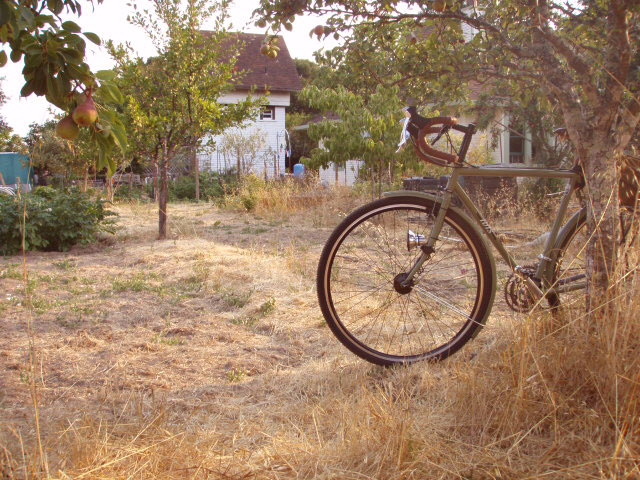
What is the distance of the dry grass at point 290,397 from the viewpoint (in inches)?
69.1

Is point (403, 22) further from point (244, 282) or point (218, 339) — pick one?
point (244, 282)

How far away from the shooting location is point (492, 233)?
2.82 metres

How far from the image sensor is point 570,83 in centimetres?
261

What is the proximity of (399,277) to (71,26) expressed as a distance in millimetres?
1762

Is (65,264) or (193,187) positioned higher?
(193,187)

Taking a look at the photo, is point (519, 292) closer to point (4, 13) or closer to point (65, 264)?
point (4, 13)

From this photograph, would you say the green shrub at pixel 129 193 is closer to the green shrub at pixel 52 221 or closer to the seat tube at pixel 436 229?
the green shrub at pixel 52 221

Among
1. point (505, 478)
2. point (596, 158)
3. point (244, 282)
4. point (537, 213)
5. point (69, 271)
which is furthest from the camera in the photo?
point (537, 213)

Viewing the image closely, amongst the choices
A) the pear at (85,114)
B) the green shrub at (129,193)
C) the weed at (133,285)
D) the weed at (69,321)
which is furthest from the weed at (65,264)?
the green shrub at (129,193)

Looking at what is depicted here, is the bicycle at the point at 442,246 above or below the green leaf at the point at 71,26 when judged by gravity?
below

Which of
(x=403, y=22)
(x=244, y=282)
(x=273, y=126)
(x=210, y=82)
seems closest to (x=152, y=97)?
(x=210, y=82)

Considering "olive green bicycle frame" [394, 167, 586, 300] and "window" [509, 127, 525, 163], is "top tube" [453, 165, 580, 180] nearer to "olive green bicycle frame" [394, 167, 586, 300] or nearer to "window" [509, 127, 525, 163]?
"olive green bicycle frame" [394, 167, 586, 300]

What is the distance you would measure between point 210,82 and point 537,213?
5.57 metres

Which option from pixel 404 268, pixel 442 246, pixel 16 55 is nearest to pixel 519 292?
pixel 442 246
